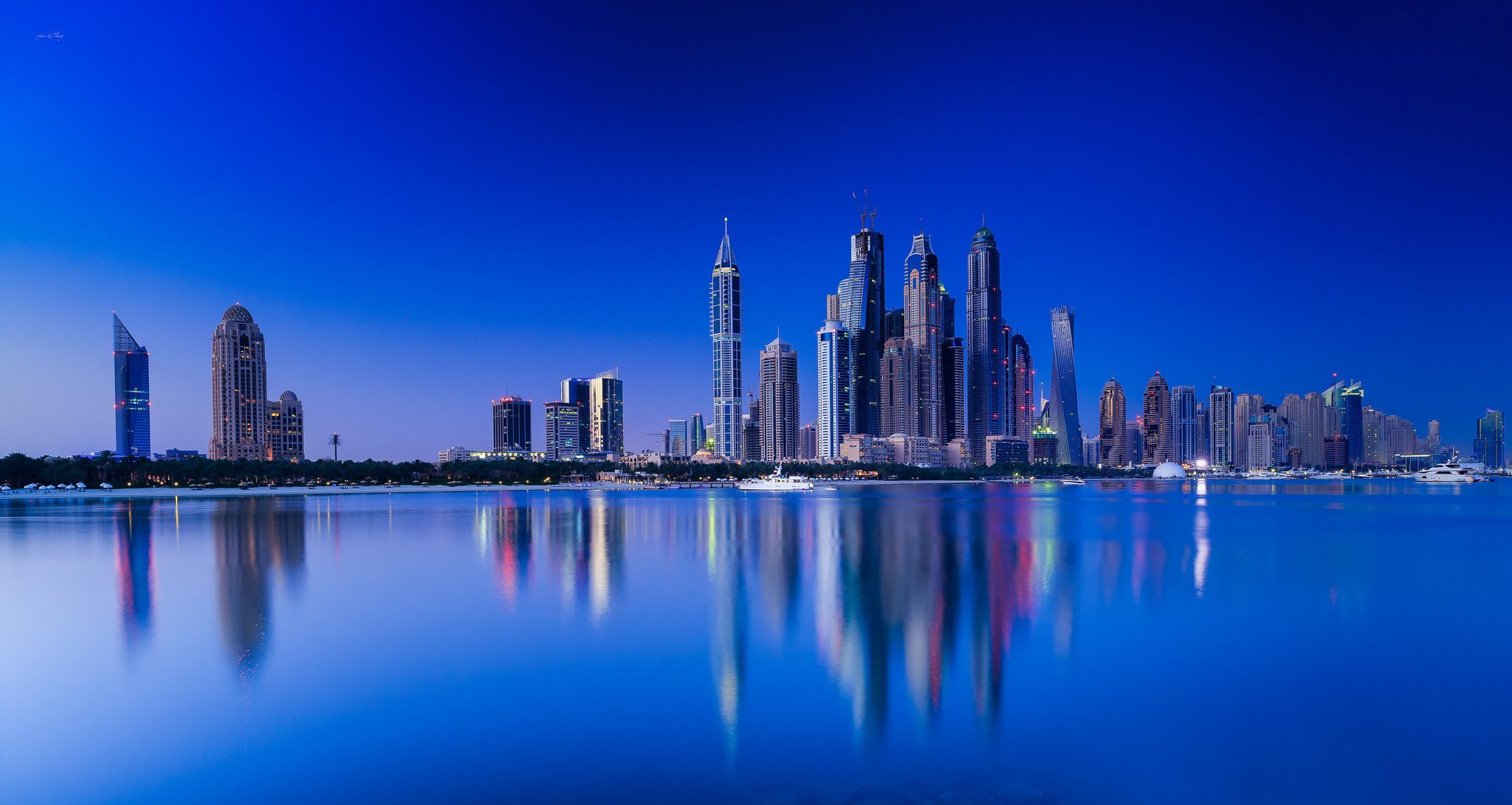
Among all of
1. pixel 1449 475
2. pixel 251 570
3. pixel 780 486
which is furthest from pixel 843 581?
pixel 1449 475

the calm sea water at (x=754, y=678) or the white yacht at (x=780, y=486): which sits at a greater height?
the calm sea water at (x=754, y=678)

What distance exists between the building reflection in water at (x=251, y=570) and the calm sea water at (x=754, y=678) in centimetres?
19

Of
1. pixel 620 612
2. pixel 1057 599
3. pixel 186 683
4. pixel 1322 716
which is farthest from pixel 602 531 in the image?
pixel 1322 716

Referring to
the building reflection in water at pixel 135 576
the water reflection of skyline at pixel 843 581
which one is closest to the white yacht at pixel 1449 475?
the water reflection of skyline at pixel 843 581

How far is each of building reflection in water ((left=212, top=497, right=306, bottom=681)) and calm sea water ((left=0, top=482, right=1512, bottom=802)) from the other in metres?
0.19

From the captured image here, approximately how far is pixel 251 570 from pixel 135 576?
3.76 metres

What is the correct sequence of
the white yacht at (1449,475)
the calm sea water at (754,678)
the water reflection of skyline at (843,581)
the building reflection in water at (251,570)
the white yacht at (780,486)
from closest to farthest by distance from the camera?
the calm sea water at (754,678) < the water reflection of skyline at (843,581) < the building reflection in water at (251,570) < the white yacht at (780,486) < the white yacht at (1449,475)

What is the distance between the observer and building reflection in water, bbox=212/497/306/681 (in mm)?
19438

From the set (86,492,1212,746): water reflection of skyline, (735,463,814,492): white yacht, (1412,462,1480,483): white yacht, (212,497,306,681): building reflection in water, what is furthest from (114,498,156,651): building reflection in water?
(1412,462,1480,483): white yacht

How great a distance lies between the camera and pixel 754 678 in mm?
16516

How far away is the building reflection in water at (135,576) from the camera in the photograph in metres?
21.3

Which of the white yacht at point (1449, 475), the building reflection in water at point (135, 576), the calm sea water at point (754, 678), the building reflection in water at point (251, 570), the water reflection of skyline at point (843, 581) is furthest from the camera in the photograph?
the white yacht at point (1449, 475)

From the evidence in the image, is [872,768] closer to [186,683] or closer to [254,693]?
[254,693]

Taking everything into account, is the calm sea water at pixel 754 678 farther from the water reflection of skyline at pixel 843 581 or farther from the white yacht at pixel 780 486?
the white yacht at pixel 780 486
